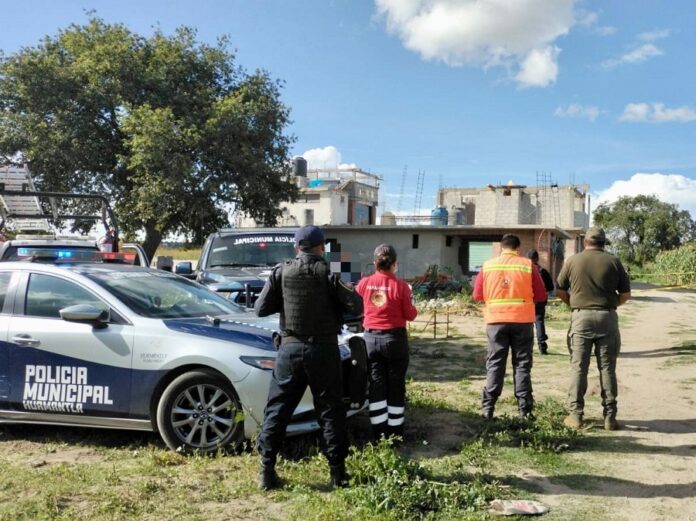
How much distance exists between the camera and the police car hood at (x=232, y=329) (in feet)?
15.9

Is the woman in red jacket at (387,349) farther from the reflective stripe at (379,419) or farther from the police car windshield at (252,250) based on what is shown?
the police car windshield at (252,250)

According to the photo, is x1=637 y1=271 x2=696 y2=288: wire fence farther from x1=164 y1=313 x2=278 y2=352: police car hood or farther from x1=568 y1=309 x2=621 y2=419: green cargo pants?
x1=164 y1=313 x2=278 y2=352: police car hood

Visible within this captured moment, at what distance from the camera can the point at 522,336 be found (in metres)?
5.72

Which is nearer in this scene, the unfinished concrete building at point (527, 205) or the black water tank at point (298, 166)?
the black water tank at point (298, 166)

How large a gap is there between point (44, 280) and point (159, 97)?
21128mm

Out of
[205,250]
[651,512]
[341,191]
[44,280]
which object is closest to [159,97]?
[205,250]

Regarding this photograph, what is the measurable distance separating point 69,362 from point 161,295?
3.13ft

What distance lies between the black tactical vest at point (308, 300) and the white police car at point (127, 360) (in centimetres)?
87

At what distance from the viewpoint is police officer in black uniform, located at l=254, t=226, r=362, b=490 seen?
3.94m

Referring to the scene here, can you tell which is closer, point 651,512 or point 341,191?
point 651,512

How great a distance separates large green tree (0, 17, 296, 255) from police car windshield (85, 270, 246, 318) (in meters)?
17.5

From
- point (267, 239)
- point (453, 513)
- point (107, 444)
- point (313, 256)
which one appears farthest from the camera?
point (267, 239)

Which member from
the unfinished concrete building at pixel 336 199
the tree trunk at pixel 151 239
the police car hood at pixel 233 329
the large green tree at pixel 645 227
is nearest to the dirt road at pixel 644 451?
the police car hood at pixel 233 329

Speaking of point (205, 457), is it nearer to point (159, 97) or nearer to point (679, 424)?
point (679, 424)
